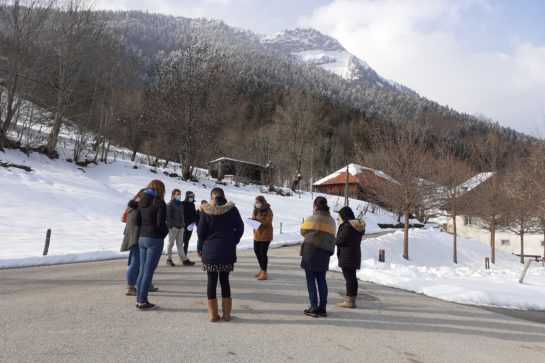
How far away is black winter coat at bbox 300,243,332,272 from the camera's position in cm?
624

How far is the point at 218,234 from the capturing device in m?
5.69

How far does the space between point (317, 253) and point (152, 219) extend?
8.30ft

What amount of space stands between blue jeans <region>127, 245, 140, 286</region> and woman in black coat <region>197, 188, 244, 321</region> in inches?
53.1

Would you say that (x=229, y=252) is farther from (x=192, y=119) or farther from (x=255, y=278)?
(x=192, y=119)

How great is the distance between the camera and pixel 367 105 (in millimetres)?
112812

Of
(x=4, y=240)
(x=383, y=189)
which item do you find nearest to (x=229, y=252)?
(x=4, y=240)

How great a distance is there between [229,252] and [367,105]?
112531mm

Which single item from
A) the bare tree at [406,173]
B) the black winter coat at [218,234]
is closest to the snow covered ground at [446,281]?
the bare tree at [406,173]

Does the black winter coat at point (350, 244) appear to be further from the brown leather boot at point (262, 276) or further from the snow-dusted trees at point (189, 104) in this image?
the snow-dusted trees at point (189, 104)

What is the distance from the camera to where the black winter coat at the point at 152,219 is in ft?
20.0

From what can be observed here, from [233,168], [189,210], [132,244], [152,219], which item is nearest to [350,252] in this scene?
[152,219]

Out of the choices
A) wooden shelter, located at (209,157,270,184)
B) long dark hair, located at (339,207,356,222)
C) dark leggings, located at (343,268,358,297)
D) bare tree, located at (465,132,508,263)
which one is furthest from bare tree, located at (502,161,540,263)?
wooden shelter, located at (209,157,270,184)

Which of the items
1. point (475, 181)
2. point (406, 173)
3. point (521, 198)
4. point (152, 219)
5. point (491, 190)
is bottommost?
point (152, 219)

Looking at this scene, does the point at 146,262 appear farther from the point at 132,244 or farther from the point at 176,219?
the point at 176,219
